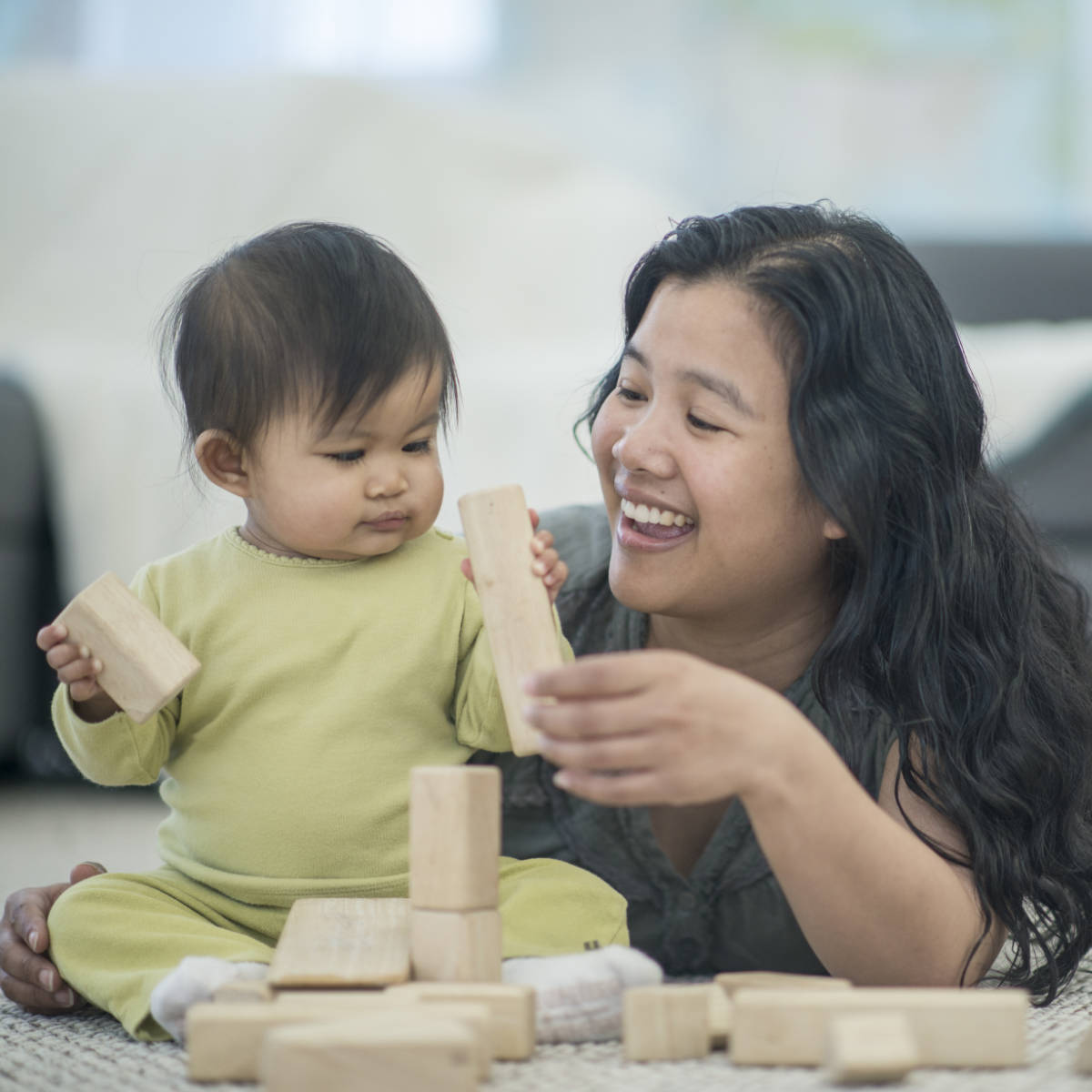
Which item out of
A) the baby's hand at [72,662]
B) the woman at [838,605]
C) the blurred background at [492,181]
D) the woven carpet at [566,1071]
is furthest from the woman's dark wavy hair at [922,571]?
the blurred background at [492,181]

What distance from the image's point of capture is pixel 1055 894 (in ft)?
3.43

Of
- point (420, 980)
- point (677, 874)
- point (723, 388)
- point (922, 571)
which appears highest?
point (723, 388)

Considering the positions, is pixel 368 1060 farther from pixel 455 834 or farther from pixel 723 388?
pixel 723 388

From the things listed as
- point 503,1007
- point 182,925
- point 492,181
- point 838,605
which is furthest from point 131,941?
point 492,181

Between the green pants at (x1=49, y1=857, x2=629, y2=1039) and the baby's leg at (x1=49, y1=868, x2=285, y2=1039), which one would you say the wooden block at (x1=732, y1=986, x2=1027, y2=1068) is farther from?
the baby's leg at (x1=49, y1=868, x2=285, y2=1039)

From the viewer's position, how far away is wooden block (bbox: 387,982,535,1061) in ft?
2.49

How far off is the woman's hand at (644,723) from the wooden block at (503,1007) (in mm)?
118

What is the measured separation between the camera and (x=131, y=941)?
35.6 inches

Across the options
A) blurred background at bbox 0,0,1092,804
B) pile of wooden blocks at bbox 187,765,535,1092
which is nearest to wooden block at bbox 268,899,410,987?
pile of wooden blocks at bbox 187,765,535,1092

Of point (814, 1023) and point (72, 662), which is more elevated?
point (72, 662)

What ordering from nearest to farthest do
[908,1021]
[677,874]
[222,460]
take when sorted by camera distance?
[908,1021]
[222,460]
[677,874]

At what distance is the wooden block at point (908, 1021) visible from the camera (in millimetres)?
761

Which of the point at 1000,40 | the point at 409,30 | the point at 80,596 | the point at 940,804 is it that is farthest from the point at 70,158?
the point at 940,804

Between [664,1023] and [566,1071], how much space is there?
60 millimetres
